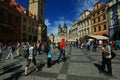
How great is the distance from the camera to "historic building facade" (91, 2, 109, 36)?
113ft

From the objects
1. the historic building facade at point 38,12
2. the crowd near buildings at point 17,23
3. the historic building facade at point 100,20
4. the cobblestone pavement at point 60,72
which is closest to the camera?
the cobblestone pavement at point 60,72

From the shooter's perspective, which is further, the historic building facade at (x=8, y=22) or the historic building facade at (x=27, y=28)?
the historic building facade at (x=27, y=28)

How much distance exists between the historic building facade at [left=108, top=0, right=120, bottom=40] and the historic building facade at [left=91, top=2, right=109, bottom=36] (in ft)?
6.26

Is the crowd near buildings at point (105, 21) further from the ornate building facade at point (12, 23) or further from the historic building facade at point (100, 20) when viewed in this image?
the ornate building facade at point (12, 23)

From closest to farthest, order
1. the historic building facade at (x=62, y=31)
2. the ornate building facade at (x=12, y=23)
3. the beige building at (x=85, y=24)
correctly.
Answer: the ornate building facade at (x=12, y=23), the beige building at (x=85, y=24), the historic building facade at (x=62, y=31)

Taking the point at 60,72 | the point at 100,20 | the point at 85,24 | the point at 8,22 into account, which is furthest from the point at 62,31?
the point at 60,72

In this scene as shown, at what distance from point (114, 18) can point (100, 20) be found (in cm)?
655

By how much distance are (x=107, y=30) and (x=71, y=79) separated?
29.8 m

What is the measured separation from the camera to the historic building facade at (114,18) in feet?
95.6

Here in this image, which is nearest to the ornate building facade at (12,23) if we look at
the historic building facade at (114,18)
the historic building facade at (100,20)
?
the historic building facade at (100,20)

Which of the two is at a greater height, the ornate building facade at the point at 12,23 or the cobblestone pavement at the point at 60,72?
the ornate building facade at the point at 12,23

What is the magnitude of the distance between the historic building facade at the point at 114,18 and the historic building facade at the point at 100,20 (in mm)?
1908

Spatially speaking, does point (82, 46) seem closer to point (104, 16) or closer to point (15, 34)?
point (104, 16)

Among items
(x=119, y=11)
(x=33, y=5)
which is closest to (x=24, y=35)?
(x=33, y=5)
